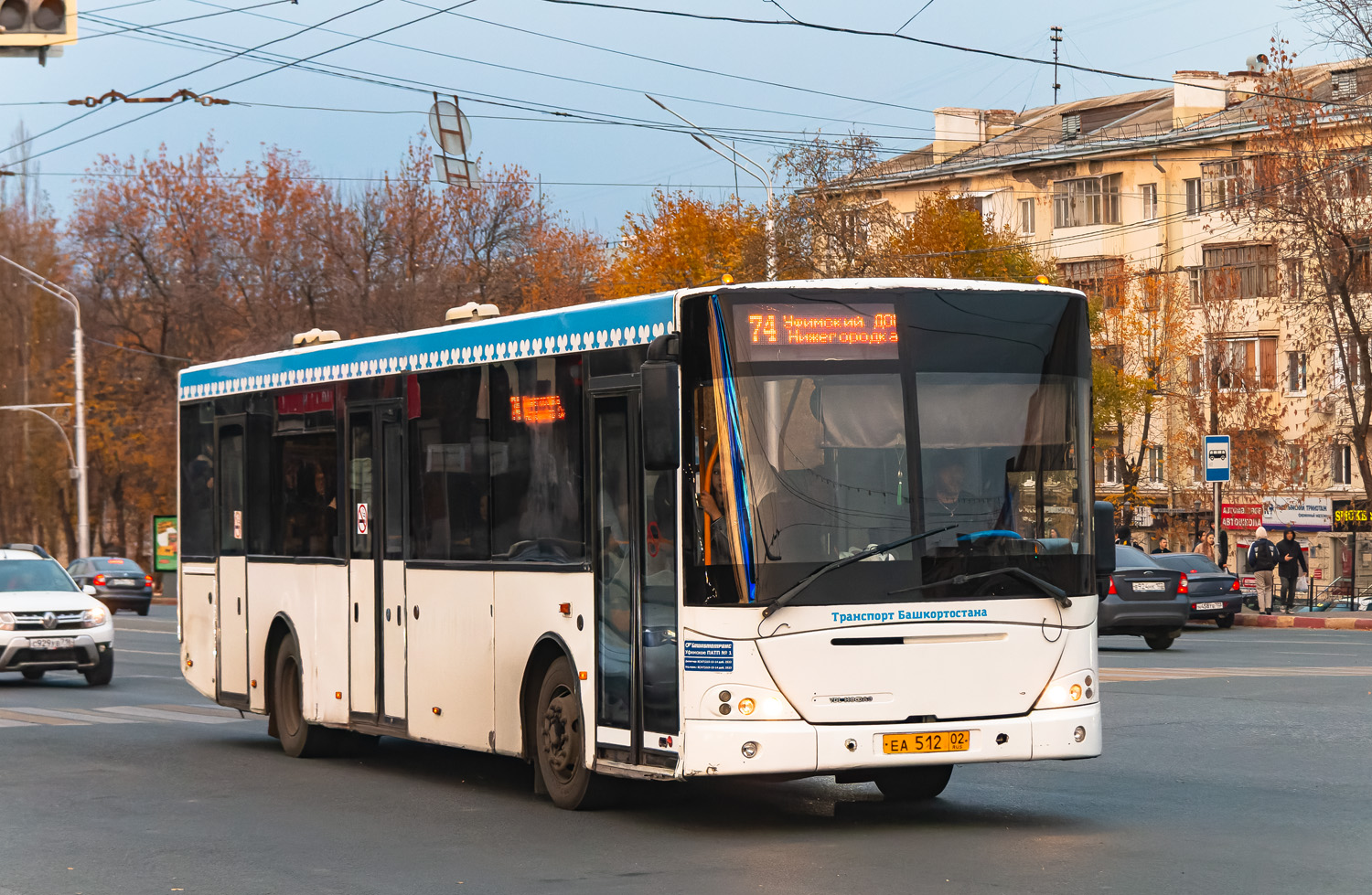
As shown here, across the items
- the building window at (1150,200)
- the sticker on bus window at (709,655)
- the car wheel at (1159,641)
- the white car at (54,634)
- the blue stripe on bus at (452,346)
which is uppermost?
the building window at (1150,200)

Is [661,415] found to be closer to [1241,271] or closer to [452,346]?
[452,346]

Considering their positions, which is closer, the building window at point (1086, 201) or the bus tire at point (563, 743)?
the bus tire at point (563, 743)

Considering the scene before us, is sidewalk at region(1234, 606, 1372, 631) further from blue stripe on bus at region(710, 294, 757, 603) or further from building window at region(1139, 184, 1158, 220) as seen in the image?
building window at region(1139, 184, 1158, 220)

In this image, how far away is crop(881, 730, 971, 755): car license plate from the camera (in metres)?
10.0

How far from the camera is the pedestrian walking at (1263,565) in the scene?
3706 centimetres

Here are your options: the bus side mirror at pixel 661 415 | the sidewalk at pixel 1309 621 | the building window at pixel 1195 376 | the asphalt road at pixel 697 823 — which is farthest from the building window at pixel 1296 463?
the bus side mirror at pixel 661 415

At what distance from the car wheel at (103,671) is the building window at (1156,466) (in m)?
49.6

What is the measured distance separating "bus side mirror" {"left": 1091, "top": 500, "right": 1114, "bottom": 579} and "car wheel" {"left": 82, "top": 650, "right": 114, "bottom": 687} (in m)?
15.7

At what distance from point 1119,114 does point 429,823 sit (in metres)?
66.4

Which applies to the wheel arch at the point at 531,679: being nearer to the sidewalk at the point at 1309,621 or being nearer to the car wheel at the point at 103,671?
the car wheel at the point at 103,671

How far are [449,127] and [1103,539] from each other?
50.8 ft

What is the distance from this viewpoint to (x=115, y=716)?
19.2 meters

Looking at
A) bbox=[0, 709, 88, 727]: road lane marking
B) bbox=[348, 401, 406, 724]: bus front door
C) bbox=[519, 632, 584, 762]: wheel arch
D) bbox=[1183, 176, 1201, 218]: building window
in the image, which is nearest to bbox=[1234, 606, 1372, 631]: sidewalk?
bbox=[0, 709, 88, 727]: road lane marking

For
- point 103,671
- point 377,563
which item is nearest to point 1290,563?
point 103,671
